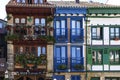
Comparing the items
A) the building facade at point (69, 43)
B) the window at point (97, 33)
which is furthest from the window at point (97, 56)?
the window at point (97, 33)

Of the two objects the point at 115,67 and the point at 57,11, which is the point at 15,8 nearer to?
the point at 57,11

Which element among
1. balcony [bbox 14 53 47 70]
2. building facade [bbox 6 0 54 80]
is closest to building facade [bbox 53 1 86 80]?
building facade [bbox 6 0 54 80]

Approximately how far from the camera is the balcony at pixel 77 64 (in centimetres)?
5059

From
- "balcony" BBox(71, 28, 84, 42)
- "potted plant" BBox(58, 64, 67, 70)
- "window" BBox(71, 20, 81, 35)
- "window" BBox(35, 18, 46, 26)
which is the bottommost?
"potted plant" BBox(58, 64, 67, 70)

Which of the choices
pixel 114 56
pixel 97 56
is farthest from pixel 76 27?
pixel 114 56

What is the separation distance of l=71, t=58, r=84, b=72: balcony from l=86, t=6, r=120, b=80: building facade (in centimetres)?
73

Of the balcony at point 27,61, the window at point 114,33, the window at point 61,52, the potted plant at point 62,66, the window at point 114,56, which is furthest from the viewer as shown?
the window at point 114,33

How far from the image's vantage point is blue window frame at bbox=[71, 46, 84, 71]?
166 ft

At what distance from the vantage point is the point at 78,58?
167 feet

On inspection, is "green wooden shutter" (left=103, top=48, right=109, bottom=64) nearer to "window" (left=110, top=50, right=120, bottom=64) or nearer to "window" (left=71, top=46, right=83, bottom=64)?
"window" (left=110, top=50, right=120, bottom=64)

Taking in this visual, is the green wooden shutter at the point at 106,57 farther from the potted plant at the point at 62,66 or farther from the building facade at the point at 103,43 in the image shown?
the potted plant at the point at 62,66

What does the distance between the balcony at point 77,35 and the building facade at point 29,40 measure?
6.96ft

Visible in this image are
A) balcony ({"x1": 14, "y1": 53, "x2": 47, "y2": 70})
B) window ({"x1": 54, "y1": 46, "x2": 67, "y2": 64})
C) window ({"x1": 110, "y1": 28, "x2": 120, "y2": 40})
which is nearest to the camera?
balcony ({"x1": 14, "y1": 53, "x2": 47, "y2": 70})

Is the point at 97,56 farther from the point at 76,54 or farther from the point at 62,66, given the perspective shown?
the point at 62,66
